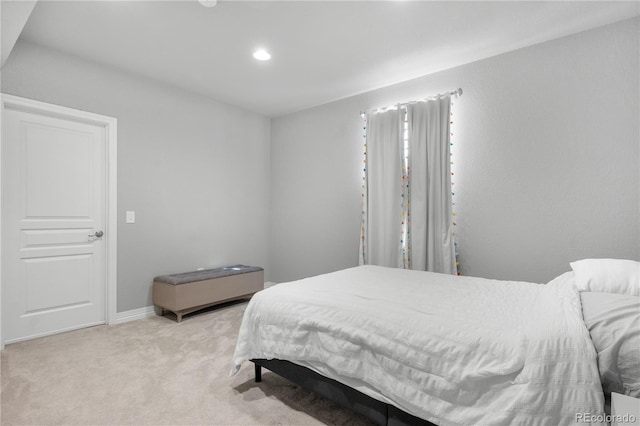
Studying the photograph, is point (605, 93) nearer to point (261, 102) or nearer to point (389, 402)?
point (389, 402)

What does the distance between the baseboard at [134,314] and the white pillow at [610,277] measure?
3845mm

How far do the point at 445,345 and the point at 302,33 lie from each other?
8.26 feet

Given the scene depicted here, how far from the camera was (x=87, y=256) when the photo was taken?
3.21m

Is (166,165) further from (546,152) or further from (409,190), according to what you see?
(546,152)

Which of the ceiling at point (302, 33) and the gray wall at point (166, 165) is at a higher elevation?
the ceiling at point (302, 33)

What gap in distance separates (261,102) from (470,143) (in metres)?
2.65

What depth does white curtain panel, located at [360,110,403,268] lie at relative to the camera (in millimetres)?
3531

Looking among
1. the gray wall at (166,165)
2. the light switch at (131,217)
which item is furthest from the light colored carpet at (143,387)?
the light switch at (131,217)

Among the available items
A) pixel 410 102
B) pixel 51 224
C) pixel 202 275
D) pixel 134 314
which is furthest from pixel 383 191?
pixel 51 224

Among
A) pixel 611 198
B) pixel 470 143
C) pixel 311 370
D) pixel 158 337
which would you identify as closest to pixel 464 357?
pixel 311 370

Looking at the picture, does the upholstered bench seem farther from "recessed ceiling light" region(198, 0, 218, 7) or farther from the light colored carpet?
"recessed ceiling light" region(198, 0, 218, 7)

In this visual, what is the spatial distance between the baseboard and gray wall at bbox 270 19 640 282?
337cm

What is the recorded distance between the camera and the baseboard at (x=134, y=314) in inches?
131

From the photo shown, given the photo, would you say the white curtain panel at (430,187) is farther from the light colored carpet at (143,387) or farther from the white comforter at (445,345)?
the light colored carpet at (143,387)
